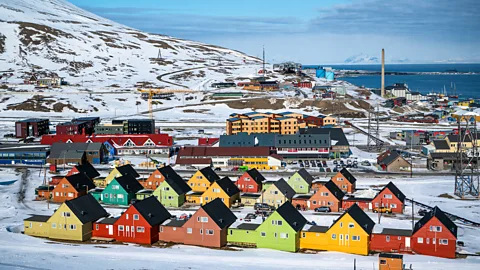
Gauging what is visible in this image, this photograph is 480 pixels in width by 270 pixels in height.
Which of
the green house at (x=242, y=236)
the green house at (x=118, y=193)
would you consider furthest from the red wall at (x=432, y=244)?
the green house at (x=118, y=193)

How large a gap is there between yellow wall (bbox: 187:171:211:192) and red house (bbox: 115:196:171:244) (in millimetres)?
13063

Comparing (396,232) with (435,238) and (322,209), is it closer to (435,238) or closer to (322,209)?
(435,238)

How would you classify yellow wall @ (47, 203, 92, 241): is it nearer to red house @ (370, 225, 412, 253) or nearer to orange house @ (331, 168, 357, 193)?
red house @ (370, 225, 412, 253)

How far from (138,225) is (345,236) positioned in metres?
12.7

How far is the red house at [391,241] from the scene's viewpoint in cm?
3294

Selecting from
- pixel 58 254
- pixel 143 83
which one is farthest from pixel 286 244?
pixel 143 83

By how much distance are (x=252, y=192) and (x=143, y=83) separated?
11012 centimetres

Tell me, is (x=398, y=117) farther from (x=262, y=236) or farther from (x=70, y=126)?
(x=262, y=236)

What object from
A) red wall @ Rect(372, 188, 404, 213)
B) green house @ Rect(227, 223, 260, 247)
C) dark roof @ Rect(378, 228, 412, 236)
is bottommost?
green house @ Rect(227, 223, 260, 247)

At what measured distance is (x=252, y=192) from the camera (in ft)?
163

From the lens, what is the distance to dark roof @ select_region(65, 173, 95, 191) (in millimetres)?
47000

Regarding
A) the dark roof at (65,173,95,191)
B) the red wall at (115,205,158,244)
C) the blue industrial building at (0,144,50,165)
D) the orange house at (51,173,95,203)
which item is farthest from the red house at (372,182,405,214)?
the blue industrial building at (0,144,50,165)

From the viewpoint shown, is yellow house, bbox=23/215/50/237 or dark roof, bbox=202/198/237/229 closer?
dark roof, bbox=202/198/237/229

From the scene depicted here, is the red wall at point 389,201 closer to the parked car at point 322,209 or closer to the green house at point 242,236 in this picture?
the parked car at point 322,209
